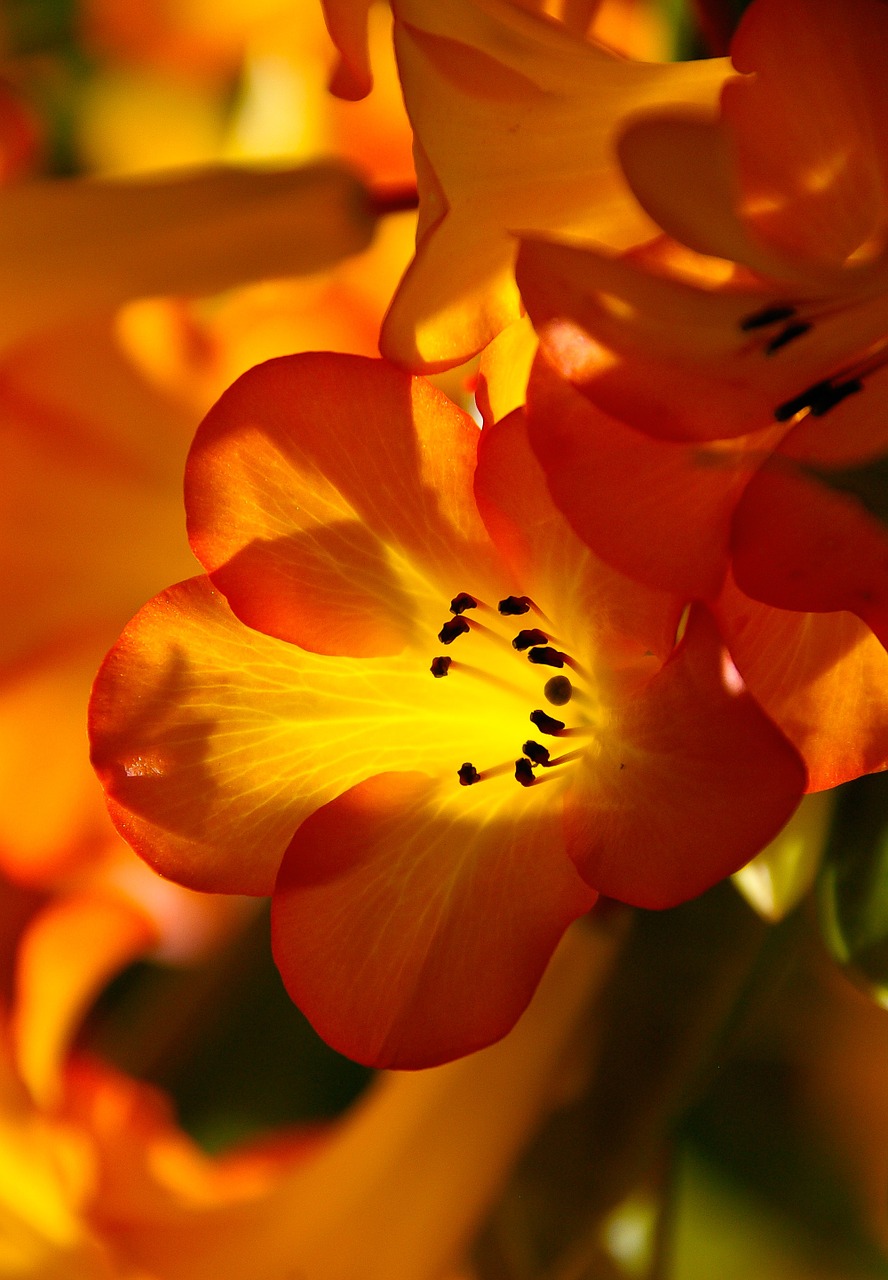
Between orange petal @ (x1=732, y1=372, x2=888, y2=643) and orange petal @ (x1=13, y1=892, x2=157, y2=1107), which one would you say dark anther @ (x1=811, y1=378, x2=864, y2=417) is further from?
→ orange petal @ (x1=13, y1=892, x2=157, y2=1107)

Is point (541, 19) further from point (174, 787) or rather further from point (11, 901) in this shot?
point (11, 901)

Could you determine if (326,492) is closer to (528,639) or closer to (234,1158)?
(528,639)

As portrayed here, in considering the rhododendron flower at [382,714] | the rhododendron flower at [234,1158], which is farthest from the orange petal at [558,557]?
the rhododendron flower at [234,1158]

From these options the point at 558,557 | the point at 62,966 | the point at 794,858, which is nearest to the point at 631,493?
the point at 558,557

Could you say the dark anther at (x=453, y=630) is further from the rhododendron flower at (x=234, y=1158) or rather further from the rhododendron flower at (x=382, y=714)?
the rhododendron flower at (x=234, y=1158)

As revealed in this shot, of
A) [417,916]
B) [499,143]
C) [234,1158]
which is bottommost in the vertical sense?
[234,1158]

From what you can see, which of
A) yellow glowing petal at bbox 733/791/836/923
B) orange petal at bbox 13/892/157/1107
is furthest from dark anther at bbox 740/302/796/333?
orange petal at bbox 13/892/157/1107
